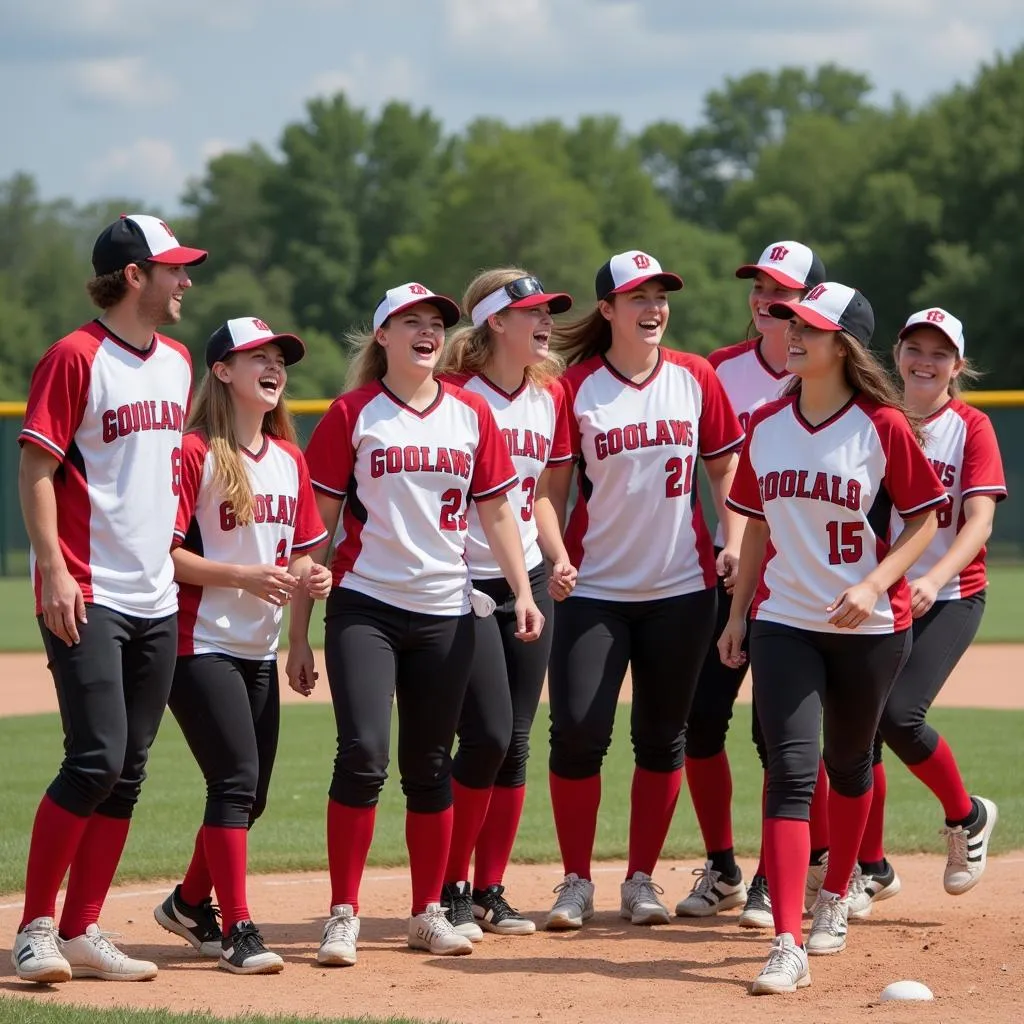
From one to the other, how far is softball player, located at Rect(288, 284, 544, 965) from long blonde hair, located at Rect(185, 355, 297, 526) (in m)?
0.15

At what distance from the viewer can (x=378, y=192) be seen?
79.2 meters

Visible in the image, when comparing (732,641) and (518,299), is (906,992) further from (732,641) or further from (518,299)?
(518,299)

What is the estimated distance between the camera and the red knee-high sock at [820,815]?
6.14 meters

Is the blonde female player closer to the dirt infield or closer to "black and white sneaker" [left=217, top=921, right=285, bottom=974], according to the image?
the dirt infield

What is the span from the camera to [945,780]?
20.1 feet

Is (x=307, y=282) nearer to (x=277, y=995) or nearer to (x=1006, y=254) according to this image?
(x=1006, y=254)

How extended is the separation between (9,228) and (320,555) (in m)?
88.0

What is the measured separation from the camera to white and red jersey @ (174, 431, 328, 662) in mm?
5293

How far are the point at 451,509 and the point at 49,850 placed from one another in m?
1.55

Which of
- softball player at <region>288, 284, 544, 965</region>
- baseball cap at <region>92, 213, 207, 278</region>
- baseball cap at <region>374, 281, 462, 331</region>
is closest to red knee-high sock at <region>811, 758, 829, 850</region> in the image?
softball player at <region>288, 284, 544, 965</region>

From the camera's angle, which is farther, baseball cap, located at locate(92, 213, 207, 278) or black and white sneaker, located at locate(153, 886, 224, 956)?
black and white sneaker, located at locate(153, 886, 224, 956)

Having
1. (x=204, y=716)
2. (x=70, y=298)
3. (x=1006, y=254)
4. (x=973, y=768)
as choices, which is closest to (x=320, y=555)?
(x=204, y=716)

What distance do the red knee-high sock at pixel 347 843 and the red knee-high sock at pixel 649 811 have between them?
1083mm

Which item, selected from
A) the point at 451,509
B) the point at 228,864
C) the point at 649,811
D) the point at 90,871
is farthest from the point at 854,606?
the point at 90,871
